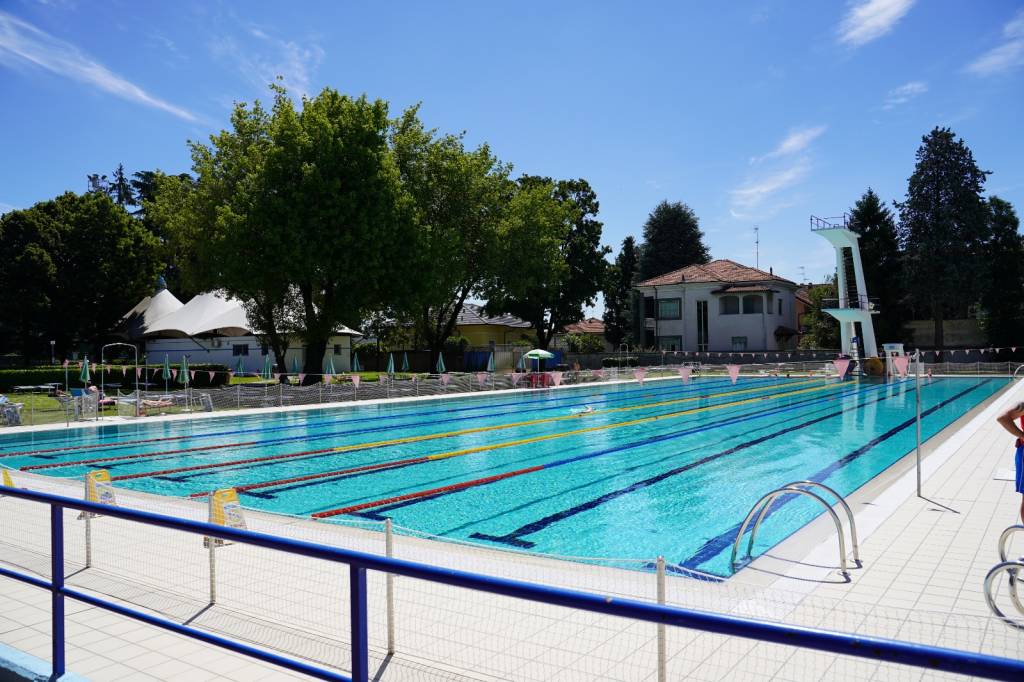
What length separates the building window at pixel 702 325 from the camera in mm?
55625

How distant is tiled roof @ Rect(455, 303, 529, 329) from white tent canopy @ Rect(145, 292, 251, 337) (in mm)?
22851

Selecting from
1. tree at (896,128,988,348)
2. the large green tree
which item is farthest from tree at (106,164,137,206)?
tree at (896,128,988,348)

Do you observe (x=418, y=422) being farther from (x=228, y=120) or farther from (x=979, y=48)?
(x=228, y=120)

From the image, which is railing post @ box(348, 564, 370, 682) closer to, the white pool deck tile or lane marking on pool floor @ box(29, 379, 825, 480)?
the white pool deck tile

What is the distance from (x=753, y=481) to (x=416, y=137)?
1260 inches

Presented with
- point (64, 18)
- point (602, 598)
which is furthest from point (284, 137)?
point (602, 598)

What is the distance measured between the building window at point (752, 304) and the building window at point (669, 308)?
5.17 metres

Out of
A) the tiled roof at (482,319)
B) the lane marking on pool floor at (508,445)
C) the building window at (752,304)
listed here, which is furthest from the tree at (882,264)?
the tiled roof at (482,319)

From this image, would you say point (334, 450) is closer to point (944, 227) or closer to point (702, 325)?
point (702, 325)

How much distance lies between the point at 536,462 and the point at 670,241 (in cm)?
5873

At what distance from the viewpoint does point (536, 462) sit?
45.3 ft

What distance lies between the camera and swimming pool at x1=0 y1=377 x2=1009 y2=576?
918 centimetres

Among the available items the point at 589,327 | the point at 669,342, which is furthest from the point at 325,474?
the point at 589,327

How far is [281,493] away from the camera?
1116 cm
